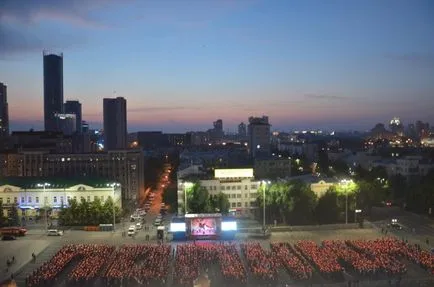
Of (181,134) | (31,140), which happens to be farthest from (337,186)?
(181,134)

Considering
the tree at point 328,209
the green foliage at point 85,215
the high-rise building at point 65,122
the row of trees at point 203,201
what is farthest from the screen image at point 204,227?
the high-rise building at point 65,122

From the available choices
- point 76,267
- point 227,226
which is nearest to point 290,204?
point 227,226

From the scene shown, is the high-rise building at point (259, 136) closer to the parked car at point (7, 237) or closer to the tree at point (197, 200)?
the tree at point (197, 200)

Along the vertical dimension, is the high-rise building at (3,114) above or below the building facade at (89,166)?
above

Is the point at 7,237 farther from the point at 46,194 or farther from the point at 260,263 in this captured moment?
the point at 260,263

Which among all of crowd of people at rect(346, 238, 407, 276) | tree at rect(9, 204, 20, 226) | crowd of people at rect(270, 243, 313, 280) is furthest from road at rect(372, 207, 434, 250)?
tree at rect(9, 204, 20, 226)

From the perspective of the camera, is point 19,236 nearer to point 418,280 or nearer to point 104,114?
point 418,280

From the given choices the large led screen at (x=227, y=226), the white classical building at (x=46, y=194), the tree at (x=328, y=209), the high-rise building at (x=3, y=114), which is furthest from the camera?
the high-rise building at (x=3, y=114)
